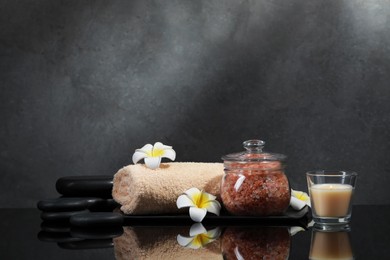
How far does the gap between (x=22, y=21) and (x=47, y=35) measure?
0.27 feet

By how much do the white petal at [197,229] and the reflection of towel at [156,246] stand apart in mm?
14

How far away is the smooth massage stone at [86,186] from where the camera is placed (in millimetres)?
1511

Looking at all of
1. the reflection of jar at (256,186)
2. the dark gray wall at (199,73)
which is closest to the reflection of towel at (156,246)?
the reflection of jar at (256,186)

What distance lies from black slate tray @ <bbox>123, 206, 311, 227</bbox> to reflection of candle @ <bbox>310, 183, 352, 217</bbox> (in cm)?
7

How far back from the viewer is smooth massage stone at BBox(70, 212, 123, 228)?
130 centimetres

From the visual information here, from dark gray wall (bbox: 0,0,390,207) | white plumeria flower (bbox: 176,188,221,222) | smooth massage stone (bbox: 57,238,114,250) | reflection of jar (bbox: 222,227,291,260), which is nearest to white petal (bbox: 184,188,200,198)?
white plumeria flower (bbox: 176,188,221,222)

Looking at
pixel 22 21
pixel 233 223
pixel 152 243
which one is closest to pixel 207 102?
pixel 22 21

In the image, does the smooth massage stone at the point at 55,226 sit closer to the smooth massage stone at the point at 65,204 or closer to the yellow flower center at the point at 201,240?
the smooth massage stone at the point at 65,204

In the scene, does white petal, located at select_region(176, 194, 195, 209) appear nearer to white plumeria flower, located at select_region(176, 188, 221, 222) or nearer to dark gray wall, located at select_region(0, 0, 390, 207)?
white plumeria flower, located at select_region(176, 188, 221, 222)

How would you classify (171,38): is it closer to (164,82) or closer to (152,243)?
(164,82)

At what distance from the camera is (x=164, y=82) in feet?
6.73

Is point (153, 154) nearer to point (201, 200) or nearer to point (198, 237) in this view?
point (201, 200)

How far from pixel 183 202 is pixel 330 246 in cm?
34

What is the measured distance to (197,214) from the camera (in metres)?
1.37
